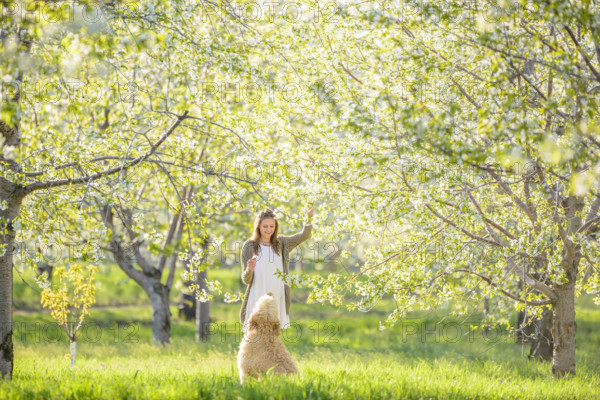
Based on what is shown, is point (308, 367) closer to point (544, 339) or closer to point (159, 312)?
point (544, 339)

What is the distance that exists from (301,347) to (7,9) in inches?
390

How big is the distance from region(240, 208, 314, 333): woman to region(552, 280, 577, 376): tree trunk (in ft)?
12.4

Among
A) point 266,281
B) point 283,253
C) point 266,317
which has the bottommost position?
point 266,317

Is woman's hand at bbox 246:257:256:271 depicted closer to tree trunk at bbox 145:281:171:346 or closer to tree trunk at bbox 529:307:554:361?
tree trunk at bbox 529:307:554:361

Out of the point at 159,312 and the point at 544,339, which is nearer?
the point at 544,339

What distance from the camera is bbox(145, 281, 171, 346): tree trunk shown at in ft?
44.8

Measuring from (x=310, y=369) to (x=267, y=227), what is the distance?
7.12 feet

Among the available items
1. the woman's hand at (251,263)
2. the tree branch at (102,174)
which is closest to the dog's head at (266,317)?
the woman's hand at (251,263)

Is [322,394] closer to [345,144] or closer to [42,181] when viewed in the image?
[345,144]

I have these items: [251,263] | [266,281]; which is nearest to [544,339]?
[266,281]

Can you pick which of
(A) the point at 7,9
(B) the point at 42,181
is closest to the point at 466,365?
(B) the point at 42,181

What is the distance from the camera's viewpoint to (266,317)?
20.4 ft

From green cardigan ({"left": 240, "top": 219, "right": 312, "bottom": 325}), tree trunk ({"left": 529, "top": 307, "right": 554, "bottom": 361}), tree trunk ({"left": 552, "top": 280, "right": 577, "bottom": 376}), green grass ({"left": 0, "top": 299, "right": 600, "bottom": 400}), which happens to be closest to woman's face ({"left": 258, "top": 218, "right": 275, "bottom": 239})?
green cardigan ({"left": 240, "top": 219, "right": 312, "bottom": 325})

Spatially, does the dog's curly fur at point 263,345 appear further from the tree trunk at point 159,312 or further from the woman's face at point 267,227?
the tree trunk at point 159,312
